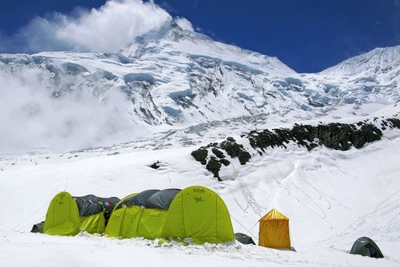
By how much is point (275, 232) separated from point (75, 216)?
890 cm

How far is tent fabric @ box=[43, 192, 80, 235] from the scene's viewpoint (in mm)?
14356


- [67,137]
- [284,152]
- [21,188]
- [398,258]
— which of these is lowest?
[398,258]

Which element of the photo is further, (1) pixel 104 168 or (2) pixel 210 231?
(1) pixel 104 168

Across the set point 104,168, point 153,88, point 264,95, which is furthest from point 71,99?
point 104,168

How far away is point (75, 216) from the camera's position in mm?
14586

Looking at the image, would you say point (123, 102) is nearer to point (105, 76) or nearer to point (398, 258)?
point (105, 76)

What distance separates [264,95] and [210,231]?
7470 inches

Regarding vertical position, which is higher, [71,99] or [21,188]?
[71,99]

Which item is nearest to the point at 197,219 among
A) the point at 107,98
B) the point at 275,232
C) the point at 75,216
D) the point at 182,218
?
the point at 182,218

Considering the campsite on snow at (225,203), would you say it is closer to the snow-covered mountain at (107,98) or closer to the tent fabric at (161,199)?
the tent fabric at (161,199)

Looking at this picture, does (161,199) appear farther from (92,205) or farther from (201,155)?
(201,155)

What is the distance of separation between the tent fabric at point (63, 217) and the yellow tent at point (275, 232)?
831 cm

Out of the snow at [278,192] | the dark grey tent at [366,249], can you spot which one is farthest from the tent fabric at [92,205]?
the dark grey tent at [366,249]

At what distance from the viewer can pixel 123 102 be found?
545 ft
